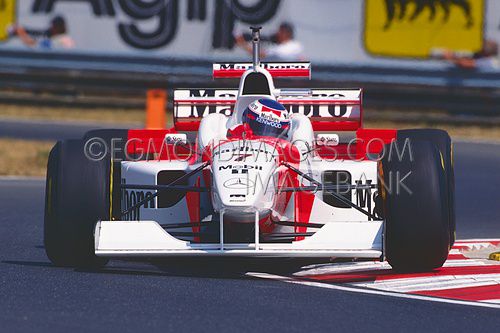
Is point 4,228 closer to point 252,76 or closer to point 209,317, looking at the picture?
point 252,76

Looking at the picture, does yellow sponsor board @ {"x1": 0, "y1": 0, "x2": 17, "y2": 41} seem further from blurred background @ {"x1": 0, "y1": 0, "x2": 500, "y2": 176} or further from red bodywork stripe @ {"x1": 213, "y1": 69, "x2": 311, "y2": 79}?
red bodywork stripe @ {"x1": 213, "y1": 69, "x2": 311, "y2": 79}

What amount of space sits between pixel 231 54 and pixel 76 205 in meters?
14.6

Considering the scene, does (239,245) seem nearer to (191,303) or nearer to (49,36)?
A: (191,303)

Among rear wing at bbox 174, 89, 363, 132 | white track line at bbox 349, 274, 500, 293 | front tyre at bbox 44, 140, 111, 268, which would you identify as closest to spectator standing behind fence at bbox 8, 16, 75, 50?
rear wing at bbox 174, 89, 363, 132

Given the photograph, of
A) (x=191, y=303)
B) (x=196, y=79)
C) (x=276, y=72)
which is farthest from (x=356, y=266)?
(x=196, y=79)

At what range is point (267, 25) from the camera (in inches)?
920

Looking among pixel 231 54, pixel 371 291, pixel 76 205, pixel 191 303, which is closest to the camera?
pixel 191 303

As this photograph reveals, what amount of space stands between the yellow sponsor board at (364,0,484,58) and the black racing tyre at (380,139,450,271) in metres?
13.8

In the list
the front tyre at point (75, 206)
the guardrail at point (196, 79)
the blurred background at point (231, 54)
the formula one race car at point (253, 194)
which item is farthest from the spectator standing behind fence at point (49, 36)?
the front tyre at point (75, 206)

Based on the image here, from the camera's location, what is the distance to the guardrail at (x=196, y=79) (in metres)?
22.3

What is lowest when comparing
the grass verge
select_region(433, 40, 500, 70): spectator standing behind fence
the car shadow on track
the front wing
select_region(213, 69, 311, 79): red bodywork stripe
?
the grass verge

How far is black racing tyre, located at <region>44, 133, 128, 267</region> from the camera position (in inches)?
359

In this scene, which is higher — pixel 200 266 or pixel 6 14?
pixel 6 14

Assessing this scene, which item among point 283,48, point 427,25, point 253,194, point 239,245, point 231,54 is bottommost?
point 239,245
